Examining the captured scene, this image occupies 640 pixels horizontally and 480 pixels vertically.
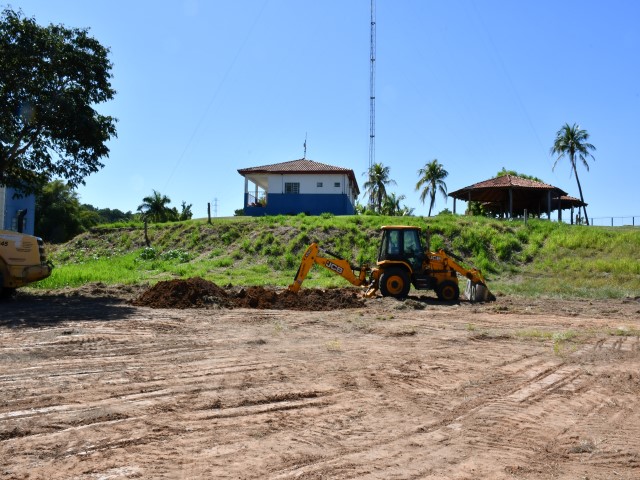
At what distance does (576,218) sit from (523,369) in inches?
1922

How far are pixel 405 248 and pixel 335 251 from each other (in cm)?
1272

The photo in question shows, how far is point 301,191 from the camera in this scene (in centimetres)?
4441

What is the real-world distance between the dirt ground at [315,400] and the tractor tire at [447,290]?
17.2 ft

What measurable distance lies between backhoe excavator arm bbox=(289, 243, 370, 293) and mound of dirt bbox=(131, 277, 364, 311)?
52 centimetres

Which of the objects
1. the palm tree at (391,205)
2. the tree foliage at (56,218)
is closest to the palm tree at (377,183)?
the palm tree at (391,205)

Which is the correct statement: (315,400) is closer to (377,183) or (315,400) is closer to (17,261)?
(17,261)

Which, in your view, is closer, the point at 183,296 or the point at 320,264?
the point at 183,296

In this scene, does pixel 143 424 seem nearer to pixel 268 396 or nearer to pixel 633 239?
pixel 268 396

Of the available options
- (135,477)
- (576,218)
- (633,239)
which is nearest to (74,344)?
(135,477)

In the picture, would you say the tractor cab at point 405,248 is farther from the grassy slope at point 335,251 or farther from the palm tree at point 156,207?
the palm tree at point 156,207

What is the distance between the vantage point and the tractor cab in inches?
763

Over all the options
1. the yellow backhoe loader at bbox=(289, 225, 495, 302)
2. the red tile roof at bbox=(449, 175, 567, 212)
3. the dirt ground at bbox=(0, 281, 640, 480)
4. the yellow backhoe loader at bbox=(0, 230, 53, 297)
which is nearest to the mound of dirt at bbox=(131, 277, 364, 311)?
the yellow backhoe loader at bbox=(289, 225, 495, 302)

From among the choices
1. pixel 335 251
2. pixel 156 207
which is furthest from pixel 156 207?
pixel 335 251

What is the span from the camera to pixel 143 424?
600 cm
